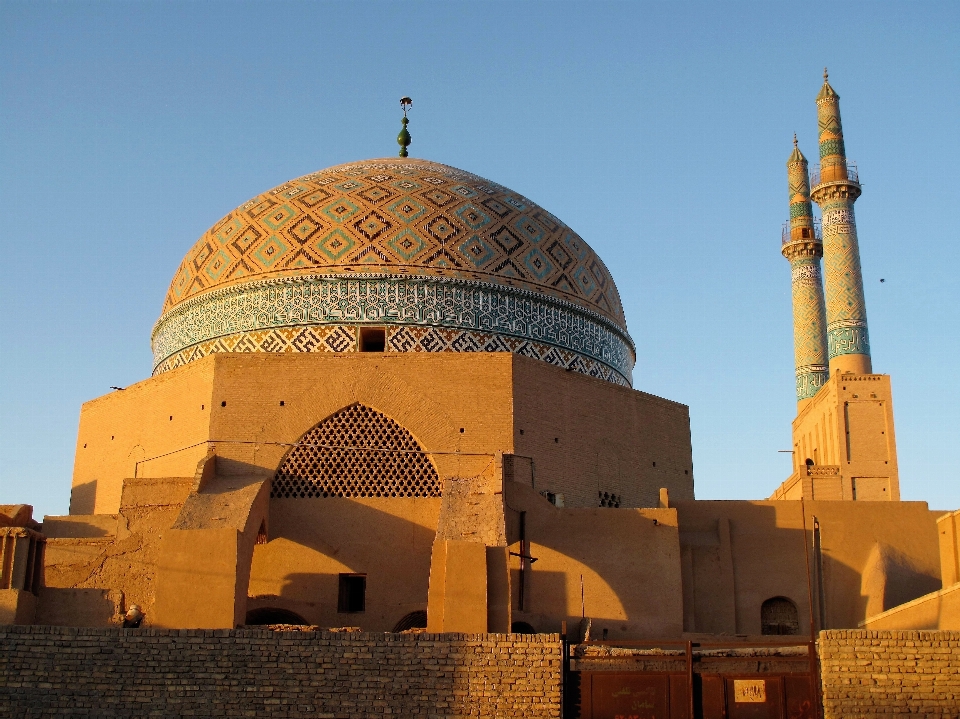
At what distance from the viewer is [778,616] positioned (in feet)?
38.2

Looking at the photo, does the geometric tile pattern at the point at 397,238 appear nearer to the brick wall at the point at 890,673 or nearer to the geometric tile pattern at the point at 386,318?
the geometric tile pattern at the point at 386,318

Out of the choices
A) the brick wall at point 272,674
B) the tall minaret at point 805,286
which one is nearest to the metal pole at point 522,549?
the brick wall at point 272,674

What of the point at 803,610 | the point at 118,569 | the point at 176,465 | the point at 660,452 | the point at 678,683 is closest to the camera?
the point at 678,683

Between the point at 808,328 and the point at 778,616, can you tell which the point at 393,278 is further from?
the point at 808,328

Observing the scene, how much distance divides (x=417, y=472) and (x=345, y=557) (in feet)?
3.48

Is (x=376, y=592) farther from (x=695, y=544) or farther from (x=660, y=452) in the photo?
(x=660, y=452)

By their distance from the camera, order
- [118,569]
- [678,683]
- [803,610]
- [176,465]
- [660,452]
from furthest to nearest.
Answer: [660,452] < [176,465] < [803,610] < [118,569] < [678,683]

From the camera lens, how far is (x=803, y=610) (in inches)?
454

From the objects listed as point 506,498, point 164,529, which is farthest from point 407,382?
point 164,529

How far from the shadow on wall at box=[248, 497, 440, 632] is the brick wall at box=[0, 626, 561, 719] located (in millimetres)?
2549

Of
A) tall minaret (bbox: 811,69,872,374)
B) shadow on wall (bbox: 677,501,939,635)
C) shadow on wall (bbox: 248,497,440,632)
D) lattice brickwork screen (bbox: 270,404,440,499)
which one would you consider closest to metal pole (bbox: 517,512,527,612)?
shadow on wall (bbox: 248,497,440,632)

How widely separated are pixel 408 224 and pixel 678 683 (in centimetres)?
688

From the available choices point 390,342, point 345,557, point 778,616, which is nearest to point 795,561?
point 778,616

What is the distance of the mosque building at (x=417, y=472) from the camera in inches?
407
